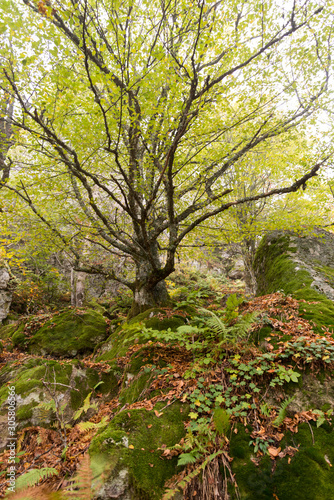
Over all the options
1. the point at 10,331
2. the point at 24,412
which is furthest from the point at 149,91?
the point at 10,331

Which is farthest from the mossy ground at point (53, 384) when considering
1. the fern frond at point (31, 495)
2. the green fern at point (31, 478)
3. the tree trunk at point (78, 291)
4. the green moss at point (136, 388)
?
the tree trunk at point (78, 291)

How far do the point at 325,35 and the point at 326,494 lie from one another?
811 centimetres

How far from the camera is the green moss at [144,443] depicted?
214cm

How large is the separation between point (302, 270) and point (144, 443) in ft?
15.6

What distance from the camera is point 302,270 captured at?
535 centimetres

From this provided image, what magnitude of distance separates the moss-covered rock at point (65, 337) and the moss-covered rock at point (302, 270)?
534 centimetres

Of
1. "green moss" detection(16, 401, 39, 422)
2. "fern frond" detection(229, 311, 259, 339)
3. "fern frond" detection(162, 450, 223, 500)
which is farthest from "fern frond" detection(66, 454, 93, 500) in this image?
"green moss" detection(16, 401, 39, 422)

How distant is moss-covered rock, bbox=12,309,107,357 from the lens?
6.83 m

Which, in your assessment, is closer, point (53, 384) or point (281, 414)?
point (281, 414)

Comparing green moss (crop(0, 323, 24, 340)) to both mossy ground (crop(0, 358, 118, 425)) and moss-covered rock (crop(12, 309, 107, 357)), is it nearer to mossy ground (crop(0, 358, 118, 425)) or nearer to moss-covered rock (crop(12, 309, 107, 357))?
moss-covered rock (crop(12, 309, 107, 357))

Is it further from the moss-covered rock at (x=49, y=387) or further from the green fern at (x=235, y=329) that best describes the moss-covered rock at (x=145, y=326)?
the green fern at (x=235, y=329)

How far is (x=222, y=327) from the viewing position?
334 cm

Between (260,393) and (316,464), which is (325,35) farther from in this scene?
(316,464)

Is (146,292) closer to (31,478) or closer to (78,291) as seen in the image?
(31,478)
